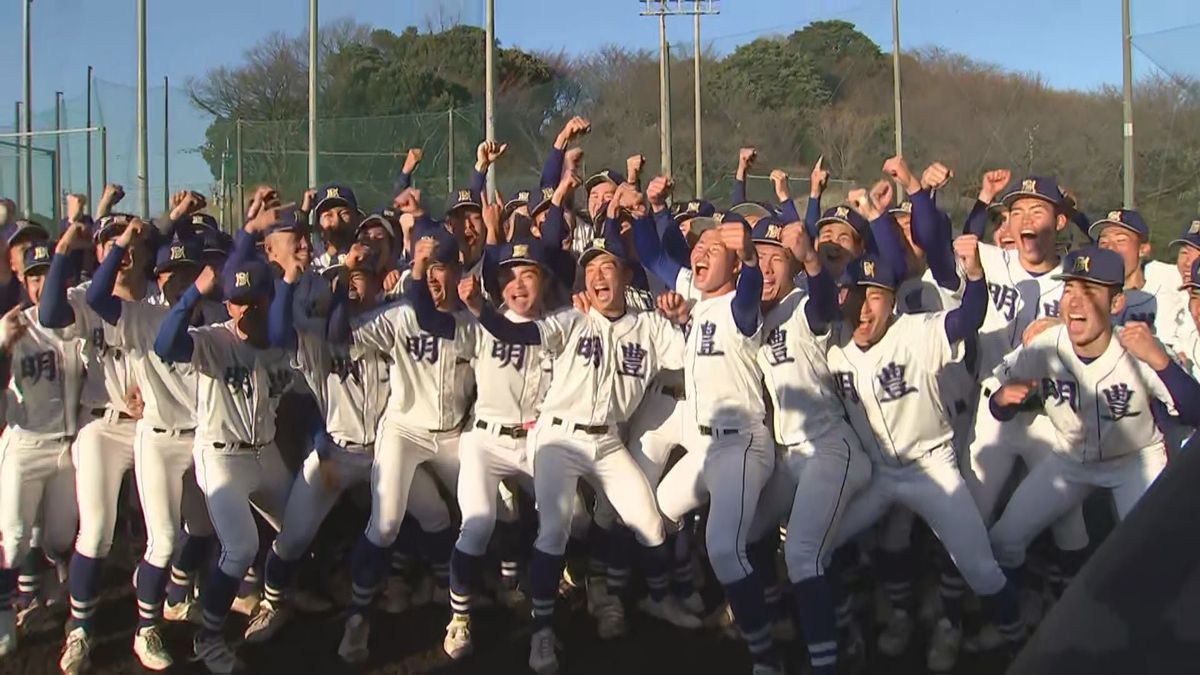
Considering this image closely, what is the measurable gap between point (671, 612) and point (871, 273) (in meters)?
1.82

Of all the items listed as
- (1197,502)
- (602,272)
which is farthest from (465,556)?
(1197,502)

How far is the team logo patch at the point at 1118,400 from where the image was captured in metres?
4.25

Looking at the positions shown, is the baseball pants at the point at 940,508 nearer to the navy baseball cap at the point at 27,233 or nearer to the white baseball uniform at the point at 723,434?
the white baseball uniform at the point at 723,434

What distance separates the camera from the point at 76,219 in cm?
451

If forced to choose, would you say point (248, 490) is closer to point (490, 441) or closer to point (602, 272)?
point (490, 441)

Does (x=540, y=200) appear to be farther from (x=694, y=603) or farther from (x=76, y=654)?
(x=76, y=654)

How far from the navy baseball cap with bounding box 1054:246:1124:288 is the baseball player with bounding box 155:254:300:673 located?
3.07 metres

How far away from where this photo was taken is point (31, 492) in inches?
181

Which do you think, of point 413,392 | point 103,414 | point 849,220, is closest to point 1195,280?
point 849,220

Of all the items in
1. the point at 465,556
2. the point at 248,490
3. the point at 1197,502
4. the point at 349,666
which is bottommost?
the point at 349,666

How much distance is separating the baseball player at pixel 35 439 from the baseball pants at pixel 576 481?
205cm

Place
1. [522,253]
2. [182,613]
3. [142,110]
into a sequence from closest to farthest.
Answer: [522,253], [182,613], [142,110]

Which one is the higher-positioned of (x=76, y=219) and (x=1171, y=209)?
(x=1171, y=209)

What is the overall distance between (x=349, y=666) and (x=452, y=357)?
137cm
